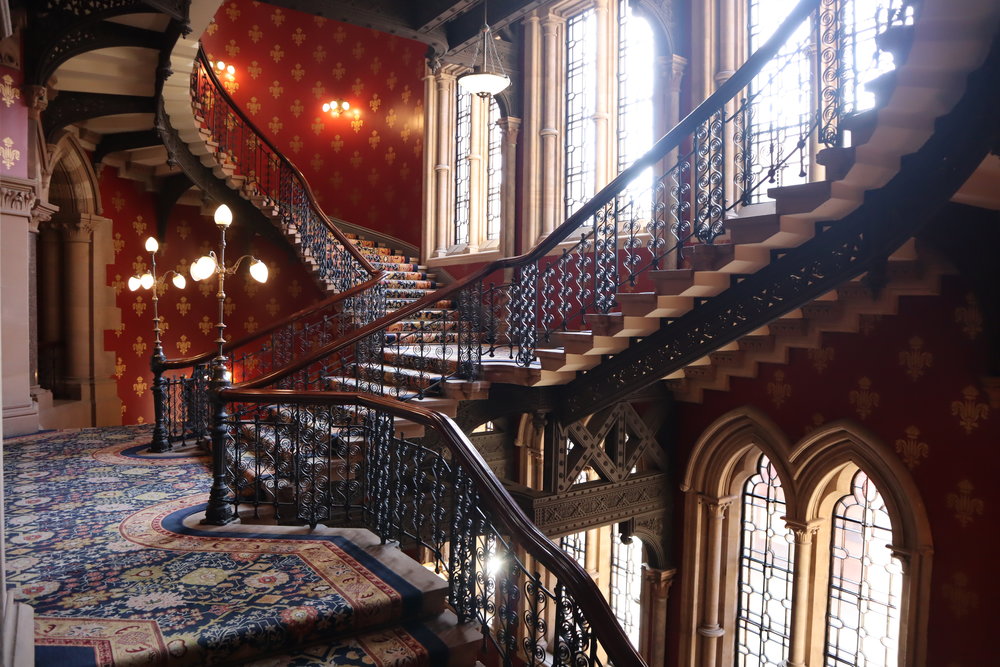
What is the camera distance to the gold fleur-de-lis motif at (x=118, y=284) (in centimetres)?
1112

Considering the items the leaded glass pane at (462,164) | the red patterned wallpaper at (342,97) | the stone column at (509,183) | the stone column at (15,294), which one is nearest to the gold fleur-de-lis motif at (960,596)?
the stone column at (509,183)

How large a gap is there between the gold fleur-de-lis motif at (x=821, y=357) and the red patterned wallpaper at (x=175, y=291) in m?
9.01

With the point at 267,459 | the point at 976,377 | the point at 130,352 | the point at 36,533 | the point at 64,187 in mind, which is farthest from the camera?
the point at 130,352

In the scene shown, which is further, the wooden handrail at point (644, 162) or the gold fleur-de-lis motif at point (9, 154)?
the gold fleur-de-lis motif at point (9, 154)

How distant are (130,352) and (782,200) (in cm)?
1057

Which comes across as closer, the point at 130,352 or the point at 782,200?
the point at 782,200

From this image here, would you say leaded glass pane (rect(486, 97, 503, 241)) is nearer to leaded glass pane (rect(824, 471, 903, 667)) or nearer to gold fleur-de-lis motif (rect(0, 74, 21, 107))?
gold fleur-de-lis motif (rect(0, 74, 21, 107))

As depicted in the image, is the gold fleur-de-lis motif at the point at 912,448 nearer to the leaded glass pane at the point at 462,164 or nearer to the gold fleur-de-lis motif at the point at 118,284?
the leaded glass pane at the point at 462,164

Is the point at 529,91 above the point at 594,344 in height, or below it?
above

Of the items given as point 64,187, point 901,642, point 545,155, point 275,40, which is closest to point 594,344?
point 901,642

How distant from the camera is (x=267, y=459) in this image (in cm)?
644

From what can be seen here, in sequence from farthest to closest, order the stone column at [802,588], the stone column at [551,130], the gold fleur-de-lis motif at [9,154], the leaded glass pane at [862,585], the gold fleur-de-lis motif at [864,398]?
the stone column at [551,130] → the gold fleur-de-lis motif at [9,154] → the stone column at [802,588] → the leaded glass pane at [862,585] → the gold fleur-de-lis motif at [864,398]

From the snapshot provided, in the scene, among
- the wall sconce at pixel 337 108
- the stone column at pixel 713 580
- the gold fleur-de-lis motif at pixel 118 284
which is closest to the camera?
the stone column at pixel 713 580

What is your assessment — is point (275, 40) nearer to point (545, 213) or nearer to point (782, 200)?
point (545, 213)
